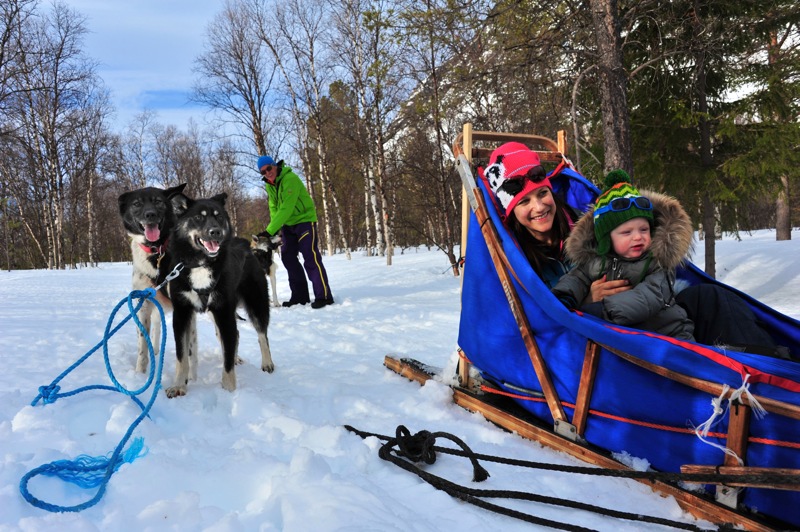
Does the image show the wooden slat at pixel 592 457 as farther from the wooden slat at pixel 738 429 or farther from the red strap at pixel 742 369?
the red strap at pixel 742 369

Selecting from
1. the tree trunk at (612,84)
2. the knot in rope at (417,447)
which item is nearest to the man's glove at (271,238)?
the tree trunk at (612,84)

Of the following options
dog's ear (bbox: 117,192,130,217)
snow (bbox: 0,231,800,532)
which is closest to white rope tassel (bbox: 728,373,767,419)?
snow (bbox: 0,231,800,532)

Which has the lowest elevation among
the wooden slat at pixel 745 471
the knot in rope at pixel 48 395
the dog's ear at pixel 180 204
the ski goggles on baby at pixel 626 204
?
the wooden slat at pixel 745 471

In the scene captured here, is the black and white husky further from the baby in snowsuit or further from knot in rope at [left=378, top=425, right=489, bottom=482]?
the baby in snowsuit

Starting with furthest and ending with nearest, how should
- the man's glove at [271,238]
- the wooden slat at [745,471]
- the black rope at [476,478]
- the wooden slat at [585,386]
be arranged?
1. the man's glove at [271,238]
2. the wooden slat at [585,386]
3. the black rope at [476,478]
4. the wooden slat at [745,471]

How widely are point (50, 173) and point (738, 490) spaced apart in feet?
86.8

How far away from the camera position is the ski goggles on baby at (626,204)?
2199 mm

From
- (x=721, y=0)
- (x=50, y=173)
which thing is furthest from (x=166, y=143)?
(x=721, y=0)

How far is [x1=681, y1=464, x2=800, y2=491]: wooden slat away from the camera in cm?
127

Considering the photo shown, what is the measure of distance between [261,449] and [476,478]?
98 centimetres

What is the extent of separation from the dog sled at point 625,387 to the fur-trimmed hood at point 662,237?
28 cm

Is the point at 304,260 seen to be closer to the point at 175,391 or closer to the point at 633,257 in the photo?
the point at 175,391

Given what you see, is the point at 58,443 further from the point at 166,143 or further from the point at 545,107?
the point at 166,143

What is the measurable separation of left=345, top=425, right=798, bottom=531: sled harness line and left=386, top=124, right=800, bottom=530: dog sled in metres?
0.07
